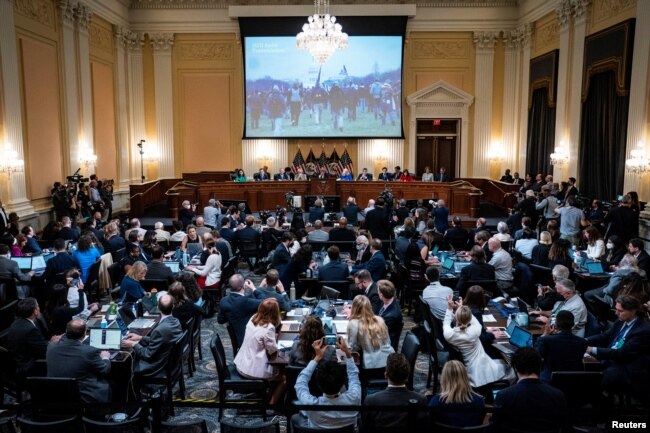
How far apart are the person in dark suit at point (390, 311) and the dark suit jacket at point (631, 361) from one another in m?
1.96

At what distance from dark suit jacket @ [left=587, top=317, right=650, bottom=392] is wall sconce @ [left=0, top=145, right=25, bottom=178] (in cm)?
1235

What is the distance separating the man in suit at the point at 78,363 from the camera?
5.00 meters

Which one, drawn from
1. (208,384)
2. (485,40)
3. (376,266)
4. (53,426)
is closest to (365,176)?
A: (485,40)

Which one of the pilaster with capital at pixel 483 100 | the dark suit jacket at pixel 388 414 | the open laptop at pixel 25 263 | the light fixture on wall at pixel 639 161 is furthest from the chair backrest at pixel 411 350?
the pilaster with capital at pixel 483 100

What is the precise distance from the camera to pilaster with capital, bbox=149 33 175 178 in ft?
70.5

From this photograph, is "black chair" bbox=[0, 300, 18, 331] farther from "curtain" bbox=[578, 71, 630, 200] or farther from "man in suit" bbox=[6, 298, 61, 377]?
"curtain" bbox=[578, 71, 630, 200]

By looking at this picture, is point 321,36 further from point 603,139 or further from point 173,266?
point 173,266

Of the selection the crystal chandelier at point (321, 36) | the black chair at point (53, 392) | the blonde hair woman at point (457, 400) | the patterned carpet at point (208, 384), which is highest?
the crystal chandelier at point (321, 36)

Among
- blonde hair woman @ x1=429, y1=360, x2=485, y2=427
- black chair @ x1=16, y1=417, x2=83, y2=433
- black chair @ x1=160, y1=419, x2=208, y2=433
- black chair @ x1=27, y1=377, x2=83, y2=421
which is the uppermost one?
blonde hair woman @ x1=429, y1=360, x2=485, y2=427

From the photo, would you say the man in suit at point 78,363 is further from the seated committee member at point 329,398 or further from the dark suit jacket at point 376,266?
the dark suit jacket at point 376,266

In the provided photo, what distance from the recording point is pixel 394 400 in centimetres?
408

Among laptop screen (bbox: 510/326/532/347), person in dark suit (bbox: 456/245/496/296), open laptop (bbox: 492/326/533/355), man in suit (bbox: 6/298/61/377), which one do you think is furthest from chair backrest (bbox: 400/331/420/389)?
man in suit (bbox: 6/298/61/377)

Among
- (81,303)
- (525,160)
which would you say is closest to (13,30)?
(81,303)

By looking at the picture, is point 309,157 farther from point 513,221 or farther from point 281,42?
point 513,221
